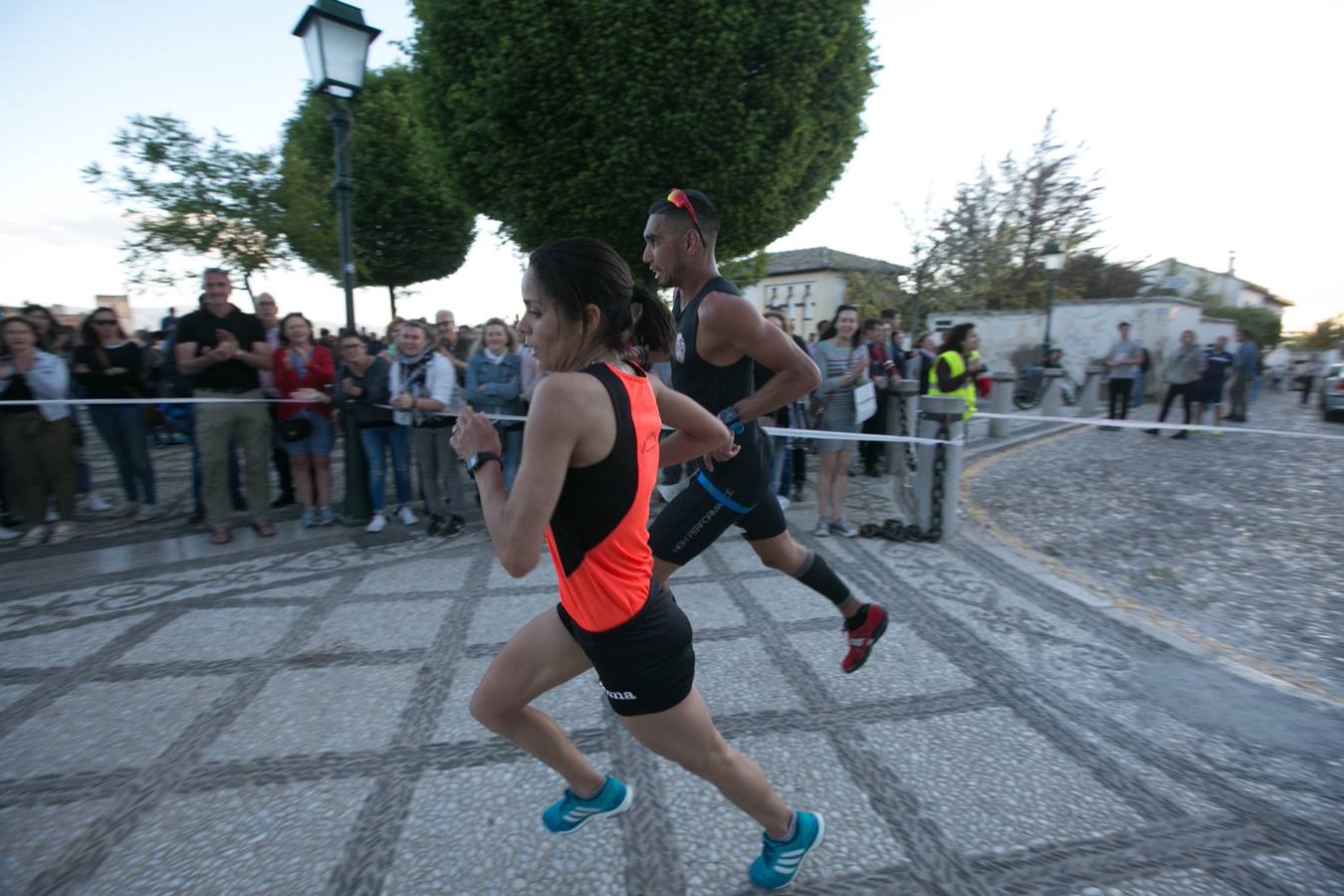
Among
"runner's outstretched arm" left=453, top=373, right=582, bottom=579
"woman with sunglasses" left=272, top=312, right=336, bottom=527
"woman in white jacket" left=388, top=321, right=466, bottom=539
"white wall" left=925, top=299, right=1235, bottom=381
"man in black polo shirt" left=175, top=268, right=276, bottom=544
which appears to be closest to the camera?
"runner's outstretched arm" left=453, top=373, right=582, bottom=579

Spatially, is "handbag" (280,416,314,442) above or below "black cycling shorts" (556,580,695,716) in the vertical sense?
above

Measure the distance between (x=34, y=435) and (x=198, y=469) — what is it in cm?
118

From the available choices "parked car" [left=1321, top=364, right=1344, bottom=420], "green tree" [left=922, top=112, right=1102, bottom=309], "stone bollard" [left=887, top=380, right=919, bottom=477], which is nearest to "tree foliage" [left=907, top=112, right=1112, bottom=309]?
"green tree" [left=922, top=112, right=1102, bottom=309]

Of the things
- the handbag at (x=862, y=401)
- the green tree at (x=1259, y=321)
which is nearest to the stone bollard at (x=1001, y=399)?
the handbag at (x=862, y=401)

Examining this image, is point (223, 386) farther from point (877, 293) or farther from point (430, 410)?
point (877, 293)

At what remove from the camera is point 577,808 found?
6.54ft

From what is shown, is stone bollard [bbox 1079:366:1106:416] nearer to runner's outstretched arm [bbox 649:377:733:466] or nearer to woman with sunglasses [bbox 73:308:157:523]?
runner's outstretched arm [bbox 649:377:733:466]

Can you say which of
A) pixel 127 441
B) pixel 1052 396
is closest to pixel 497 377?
pixel 127 441

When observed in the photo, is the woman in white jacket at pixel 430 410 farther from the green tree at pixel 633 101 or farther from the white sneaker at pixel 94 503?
the green tree at pixel 633 101

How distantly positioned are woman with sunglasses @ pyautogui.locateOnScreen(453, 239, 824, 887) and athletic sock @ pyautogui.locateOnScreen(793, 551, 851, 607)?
1.30 m

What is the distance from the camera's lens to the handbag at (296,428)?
5.95 metres

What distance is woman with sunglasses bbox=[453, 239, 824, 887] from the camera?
1.43 metres

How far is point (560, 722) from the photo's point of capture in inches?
108

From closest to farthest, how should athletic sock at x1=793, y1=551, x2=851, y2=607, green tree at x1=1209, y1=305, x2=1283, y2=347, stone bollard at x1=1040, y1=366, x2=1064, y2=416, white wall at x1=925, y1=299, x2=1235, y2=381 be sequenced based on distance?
1. athletic sock at x1=793, y1=551, x2=851, y2=607
2. stone bollard at x1=1040, y1=366, x2=1064, y2=416
3. white wall at x1=925, y1=299, x2=1235, y2=381
4. green tree at x1=1209, y1=305, x2=1283, y2=347
